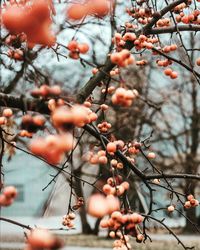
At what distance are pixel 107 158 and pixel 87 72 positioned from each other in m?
16.7

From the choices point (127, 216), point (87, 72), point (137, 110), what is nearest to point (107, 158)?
point (127, 216)

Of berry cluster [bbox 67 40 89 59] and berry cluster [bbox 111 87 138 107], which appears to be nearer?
berry cluster [bbox 111 87 138 107]

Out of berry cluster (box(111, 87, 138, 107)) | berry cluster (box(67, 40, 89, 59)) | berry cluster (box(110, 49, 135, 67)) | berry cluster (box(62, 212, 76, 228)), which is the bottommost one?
berry cluster (box(62, 212, 76, 228))

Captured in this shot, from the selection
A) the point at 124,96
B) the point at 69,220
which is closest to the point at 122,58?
the point at 124,96

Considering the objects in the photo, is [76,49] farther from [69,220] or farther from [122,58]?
[69,220]

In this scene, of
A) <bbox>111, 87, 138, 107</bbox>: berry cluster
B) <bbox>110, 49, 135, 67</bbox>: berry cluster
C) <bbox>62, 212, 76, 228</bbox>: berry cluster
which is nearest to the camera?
<bbox>111, 87, 138, 107</bbox>: berry cluster

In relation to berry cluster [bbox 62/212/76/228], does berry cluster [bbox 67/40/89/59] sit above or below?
above

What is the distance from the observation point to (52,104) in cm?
246

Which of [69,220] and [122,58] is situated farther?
[69,220]

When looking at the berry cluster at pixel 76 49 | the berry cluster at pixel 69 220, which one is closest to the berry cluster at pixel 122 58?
the berry cluster at pixel 76 49

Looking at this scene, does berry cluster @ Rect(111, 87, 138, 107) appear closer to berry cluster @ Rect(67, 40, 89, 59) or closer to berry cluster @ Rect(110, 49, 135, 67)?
berry cluster @ Rect(110, 49, 135, 67)

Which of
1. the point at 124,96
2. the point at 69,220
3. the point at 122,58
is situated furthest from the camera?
the point at 69,220

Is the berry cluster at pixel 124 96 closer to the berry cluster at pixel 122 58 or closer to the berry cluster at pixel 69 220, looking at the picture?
the berry cluster at pixel 122 58

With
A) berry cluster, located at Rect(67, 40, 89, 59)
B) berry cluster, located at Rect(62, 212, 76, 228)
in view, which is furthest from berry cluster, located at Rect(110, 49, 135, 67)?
berry cluster, located at Rect(62, 212, 76, 228)
